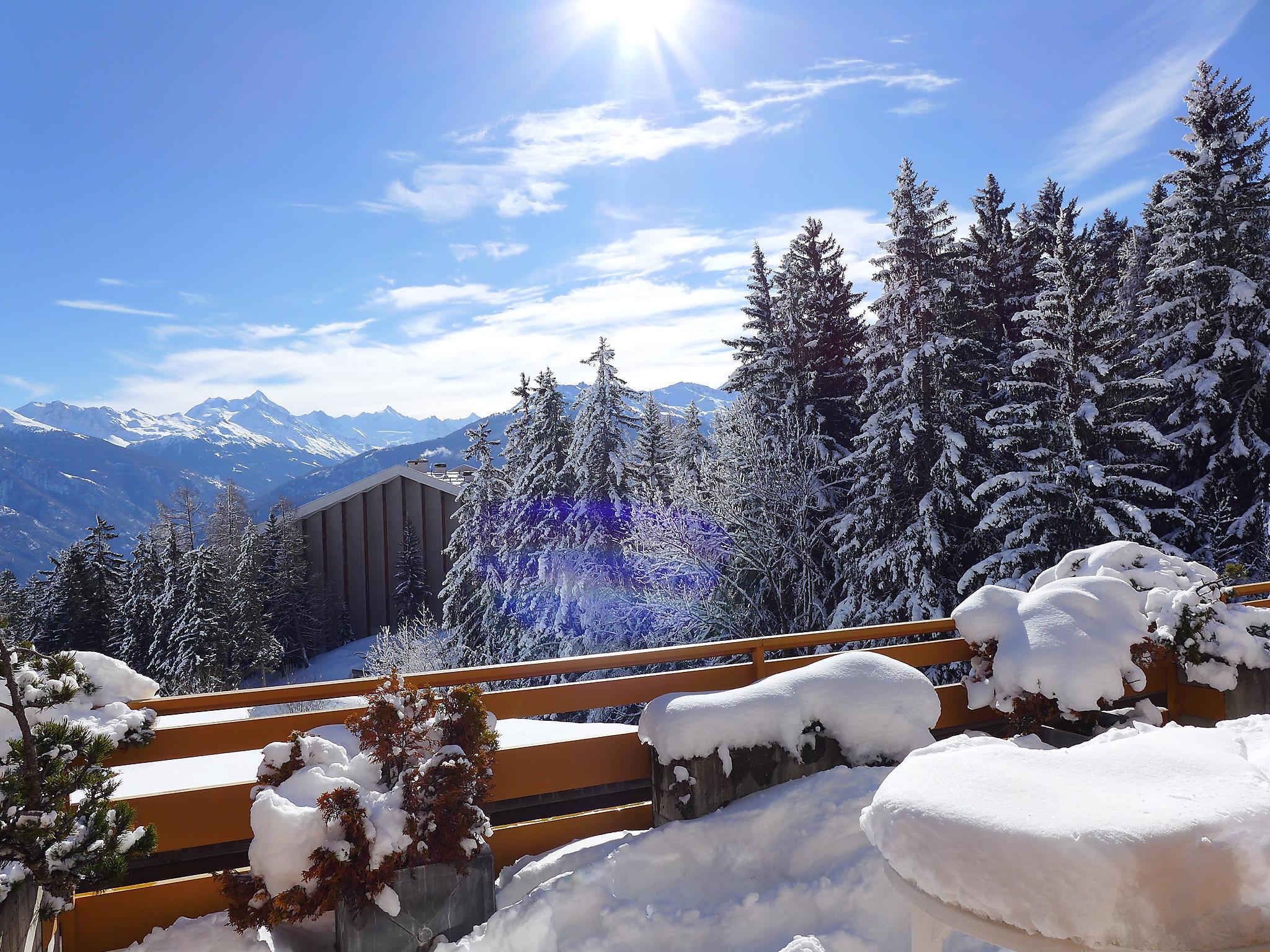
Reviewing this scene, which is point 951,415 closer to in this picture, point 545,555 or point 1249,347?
point 1249,347

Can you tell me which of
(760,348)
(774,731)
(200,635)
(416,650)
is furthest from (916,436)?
(200,635)

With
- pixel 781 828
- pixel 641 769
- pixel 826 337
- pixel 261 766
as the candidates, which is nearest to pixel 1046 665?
pixel 781 828

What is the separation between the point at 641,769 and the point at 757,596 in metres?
13.9

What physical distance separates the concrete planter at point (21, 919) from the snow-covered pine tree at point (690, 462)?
15.4 meters

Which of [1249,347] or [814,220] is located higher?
[814,220]

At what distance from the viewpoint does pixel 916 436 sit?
13.6 m

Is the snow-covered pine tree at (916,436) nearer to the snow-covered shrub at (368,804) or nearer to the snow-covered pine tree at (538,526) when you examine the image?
the snow-covered pine tree at (538,526)

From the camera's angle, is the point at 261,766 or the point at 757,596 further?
the point at 757,596

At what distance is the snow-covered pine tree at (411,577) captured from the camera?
1041 inches

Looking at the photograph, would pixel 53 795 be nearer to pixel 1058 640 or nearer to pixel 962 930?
pixel 962 930

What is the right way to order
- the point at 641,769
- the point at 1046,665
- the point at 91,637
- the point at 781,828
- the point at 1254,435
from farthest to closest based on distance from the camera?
the point at 91,637 < the point at 1254,435 < the point at 1046,665 < the point at 641,769 < the point at 781,828

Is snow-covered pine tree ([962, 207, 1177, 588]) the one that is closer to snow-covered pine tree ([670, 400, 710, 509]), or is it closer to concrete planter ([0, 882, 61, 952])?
snow-covered pine tree ([670, 400, 710, 509])

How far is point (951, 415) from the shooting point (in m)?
13.8

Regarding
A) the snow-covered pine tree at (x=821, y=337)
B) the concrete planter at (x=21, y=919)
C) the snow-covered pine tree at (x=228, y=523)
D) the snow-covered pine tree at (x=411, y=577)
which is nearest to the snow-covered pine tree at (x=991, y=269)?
the snow-covered pine tree at (x=821, y=337)
